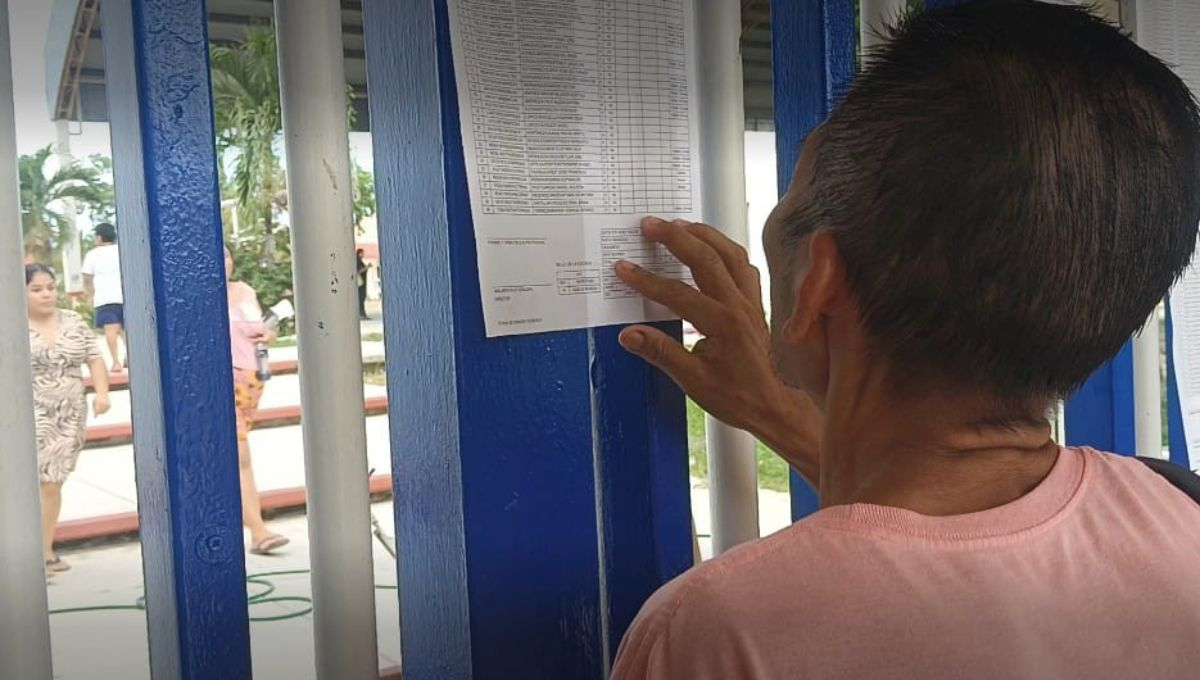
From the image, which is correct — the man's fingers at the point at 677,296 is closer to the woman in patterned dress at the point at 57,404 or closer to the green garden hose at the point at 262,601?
the woman in patterned dress at the point at 57,404

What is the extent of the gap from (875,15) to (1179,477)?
0.74 metres

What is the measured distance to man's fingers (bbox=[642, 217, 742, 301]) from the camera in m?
1.13

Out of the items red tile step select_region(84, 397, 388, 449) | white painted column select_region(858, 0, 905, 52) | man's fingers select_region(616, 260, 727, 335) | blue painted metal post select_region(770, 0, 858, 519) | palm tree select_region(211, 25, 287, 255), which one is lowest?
red tile step select_region(84, 397, 388, 449)

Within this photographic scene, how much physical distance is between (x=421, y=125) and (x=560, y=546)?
47 cm

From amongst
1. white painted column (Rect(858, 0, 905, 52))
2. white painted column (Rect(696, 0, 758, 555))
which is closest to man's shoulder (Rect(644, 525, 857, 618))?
white painted column (Rect(696, 0, 758, 555))

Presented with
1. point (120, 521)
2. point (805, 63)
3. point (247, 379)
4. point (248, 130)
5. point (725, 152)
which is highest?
point (248, 130)

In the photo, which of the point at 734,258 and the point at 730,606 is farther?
the point at 734,258

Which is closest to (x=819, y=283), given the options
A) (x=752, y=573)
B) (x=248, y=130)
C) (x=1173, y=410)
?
(x=752, y=573)

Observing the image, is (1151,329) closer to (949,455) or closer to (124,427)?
(949,455)

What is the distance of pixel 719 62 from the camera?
4.04ft

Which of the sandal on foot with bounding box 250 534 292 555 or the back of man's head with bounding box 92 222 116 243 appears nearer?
the back of man's head with bounding box 92 222 116 243

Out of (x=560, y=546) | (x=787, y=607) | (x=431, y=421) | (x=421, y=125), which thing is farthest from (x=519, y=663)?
(x=421, y=125)

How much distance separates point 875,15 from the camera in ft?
4.44

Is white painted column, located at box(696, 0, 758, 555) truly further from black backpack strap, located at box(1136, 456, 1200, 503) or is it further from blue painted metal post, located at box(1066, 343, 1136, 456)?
blue painted metal post, located at box(1066, 343, 1136, 456)
